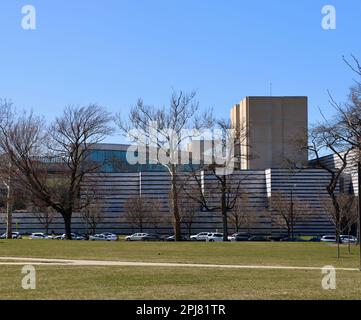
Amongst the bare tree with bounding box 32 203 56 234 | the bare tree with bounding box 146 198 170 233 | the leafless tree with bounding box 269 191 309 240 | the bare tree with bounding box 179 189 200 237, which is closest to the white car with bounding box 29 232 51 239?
the bare tree with bounding box 32 203 56 234

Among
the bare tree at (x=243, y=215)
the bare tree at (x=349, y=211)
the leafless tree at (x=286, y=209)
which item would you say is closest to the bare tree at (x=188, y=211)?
the bare tree at (x=243, y=215)

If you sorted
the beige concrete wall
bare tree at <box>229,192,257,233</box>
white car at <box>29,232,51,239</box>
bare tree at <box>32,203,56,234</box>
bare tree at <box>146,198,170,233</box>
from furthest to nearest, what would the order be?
the beige concrete wall
bare tree at <box>146,198,170,233</box>
bare tree at <box>32,203,56,234</box>
bare tree at <box>229,192,257,233</box>
white car at <box>29,232,51,239</box>

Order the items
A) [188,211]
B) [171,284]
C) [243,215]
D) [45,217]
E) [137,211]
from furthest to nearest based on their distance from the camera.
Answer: [45,217], [137,211], [243,215], [188,211], [171,284]

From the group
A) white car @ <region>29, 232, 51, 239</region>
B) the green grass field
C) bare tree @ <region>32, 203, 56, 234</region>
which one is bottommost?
white car @ <region>29, 232, 51, 239</region>

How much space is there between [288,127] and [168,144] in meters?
47.8

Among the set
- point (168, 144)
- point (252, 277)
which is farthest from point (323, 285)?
point (168, 144)

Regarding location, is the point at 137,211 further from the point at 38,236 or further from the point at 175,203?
the point at 175,203

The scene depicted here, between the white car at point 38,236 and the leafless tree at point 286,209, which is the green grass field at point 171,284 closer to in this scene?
the white car at point 38,236

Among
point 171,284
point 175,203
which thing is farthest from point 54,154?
point 171,284

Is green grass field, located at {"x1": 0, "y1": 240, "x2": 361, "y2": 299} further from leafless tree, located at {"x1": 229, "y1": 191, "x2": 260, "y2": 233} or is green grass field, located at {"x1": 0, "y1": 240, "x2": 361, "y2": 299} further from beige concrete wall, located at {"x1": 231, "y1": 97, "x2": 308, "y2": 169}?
beige concrete wall, located at {"x1": 231, "y1": 97, "x2": 308, "y2": 169}

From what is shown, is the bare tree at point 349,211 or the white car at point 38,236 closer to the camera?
the bare tree at point 349,211

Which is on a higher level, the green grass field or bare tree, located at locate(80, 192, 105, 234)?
the green grass field

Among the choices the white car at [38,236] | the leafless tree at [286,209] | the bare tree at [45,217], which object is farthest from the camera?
the bare tree at [45,217]
